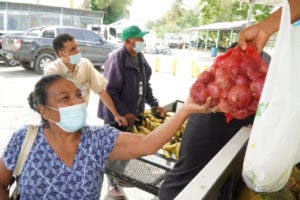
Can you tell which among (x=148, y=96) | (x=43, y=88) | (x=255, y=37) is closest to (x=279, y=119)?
(x=255, y=37)

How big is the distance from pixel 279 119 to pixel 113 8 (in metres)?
34.4

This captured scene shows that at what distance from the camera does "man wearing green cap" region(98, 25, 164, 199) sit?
3.47 m

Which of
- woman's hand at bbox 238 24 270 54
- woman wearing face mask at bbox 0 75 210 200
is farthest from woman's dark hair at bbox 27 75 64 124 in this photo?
woman's hand at bbox 238 24 270 54

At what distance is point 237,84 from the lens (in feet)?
4.61

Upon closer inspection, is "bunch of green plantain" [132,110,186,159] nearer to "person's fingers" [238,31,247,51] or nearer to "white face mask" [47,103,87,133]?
"white face mask" [47,103,87,133]

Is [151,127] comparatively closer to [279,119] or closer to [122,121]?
[122,121]

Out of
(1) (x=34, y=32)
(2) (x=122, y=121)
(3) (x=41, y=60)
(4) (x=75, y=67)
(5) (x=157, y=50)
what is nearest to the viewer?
(2) (x=122, y=121)

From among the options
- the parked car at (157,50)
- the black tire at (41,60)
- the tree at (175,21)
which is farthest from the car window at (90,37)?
the tree at (175,21)

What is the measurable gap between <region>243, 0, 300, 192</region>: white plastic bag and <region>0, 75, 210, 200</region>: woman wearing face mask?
730 millimetres

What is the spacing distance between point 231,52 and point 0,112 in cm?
634

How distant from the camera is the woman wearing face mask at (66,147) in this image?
1.87 metres

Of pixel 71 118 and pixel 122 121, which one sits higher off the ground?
pixel 71 118

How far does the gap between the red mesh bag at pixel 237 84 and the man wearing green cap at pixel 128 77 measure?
6.17 ft

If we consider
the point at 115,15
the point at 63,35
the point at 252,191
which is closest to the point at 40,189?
the point at 252,191
